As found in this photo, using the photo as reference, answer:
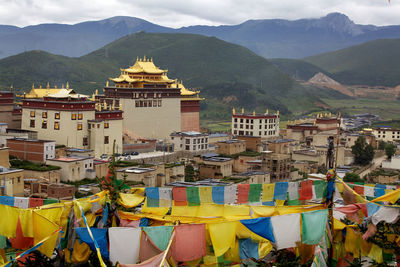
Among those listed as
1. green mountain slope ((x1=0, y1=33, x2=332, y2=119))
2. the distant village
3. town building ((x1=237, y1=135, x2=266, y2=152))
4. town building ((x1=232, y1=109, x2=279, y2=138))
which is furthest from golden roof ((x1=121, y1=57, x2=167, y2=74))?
green mountain slope ((x1=0, y1=33, x2=332, y2=119))

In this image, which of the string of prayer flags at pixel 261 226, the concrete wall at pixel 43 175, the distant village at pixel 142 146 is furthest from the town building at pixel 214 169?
the string of prayer flags at pixel 261 226

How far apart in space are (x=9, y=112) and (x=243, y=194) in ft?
118

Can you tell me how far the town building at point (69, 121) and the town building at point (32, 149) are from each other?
4652 mm

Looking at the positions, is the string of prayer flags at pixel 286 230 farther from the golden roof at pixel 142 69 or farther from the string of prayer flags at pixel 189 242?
the golden roof at pixel 142 69

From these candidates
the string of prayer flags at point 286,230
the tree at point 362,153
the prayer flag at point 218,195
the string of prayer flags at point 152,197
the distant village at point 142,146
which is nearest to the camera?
the string of prayer flags at point 286,230

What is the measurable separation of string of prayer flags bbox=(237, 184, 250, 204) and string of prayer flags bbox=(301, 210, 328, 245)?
412cm

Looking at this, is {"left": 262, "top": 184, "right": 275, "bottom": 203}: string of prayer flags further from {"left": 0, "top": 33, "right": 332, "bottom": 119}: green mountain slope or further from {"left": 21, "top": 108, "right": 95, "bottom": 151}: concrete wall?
{"left": 0, "top": 33, "right": 332, "bottom": 119}: green mountain slope

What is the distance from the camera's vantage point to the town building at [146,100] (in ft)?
193

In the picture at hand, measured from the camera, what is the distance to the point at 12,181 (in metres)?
35.7

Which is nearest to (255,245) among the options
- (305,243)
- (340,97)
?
(305,243)

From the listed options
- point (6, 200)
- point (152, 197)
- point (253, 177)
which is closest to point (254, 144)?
point (253, 177)

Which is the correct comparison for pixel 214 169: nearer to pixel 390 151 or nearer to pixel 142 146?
pixel 142 146

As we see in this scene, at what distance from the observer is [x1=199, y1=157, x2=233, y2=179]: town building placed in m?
48.0

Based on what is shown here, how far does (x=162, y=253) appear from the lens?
54.5 ft
